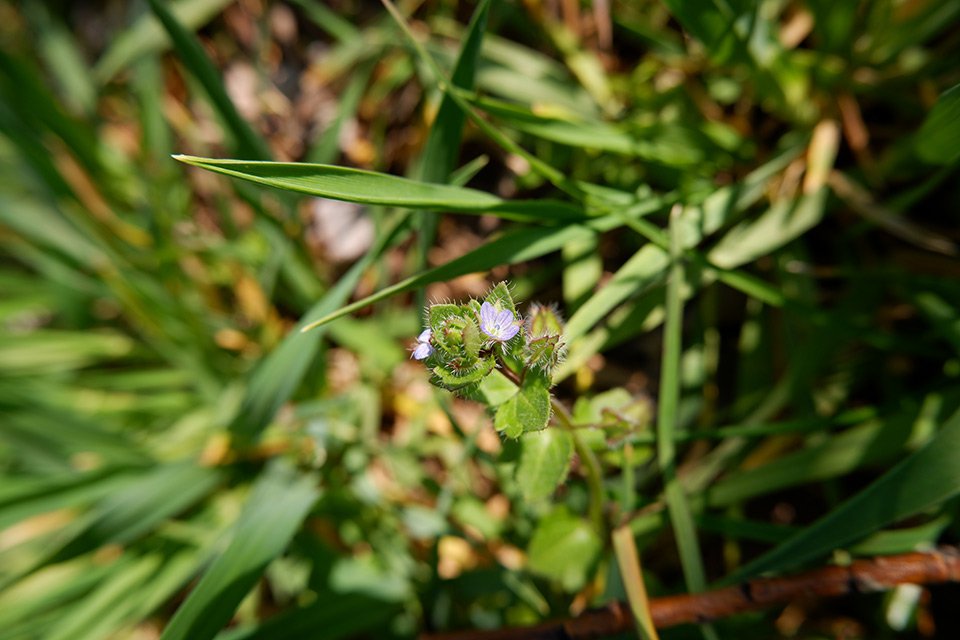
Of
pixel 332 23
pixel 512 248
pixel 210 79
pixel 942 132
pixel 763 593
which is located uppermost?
pixel 332 23

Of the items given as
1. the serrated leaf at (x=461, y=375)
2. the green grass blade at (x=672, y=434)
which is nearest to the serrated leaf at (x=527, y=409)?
the serrated leaf at (x=461, y=375)

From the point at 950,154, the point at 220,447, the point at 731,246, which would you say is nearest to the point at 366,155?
the point at 220,447

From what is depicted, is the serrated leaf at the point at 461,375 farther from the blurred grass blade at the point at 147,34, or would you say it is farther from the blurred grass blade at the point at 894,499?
the blurred grass blade at the point at 147,34

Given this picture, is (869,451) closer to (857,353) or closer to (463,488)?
(857,353)

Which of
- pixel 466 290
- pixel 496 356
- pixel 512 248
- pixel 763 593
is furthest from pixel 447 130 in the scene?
pixel 763 593

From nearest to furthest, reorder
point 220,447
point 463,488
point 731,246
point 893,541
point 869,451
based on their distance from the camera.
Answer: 1. point 893,541
2. point 869,451
3. point 731,246
4. point 463,488
5. point 220,447

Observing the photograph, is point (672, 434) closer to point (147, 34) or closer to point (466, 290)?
point (466, 290)
